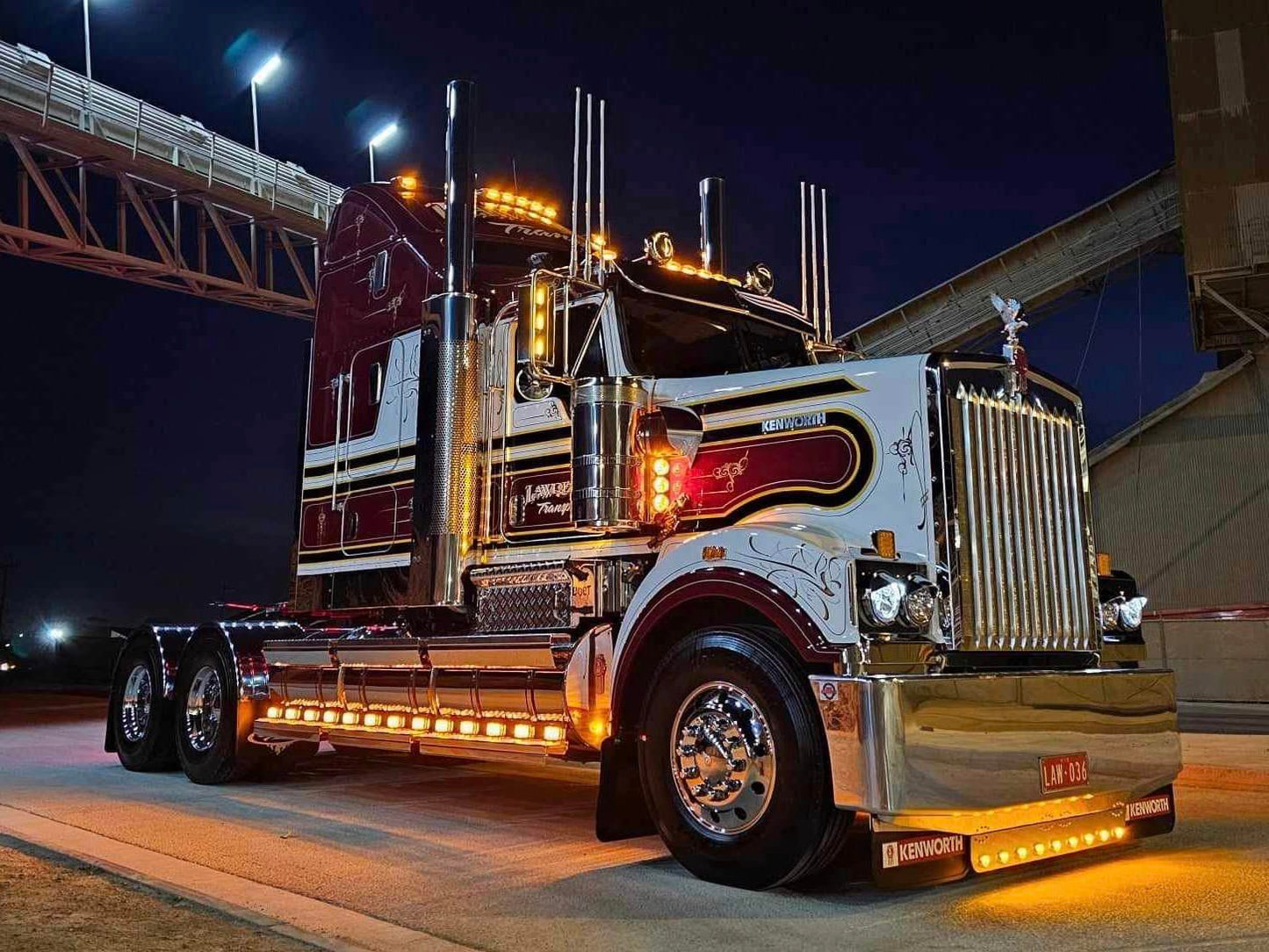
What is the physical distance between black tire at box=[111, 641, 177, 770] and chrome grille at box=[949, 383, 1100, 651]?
7.66 meters

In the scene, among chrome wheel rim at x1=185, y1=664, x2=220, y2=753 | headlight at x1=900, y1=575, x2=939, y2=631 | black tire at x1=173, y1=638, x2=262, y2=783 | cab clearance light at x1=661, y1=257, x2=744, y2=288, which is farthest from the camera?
chrome wheel rim at x1=185, y1=664, x2=220, y2=753

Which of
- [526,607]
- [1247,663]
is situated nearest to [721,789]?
[526,607]

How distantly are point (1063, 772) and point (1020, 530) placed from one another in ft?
4.16

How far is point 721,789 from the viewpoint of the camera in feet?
18.2

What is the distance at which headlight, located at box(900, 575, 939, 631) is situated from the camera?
5.32 metres

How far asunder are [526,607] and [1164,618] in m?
15.6

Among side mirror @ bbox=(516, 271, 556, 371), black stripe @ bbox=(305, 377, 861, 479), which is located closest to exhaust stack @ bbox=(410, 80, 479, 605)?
black stripe @ bbox=(305, 377, 861, 479)

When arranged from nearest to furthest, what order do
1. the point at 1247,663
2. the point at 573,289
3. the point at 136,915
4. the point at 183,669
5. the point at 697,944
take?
the point at 697,944, the point at 136,915, the point at 573,289, the point at 183,669, the point at 1247,663

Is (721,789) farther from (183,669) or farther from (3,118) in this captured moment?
(3,118)

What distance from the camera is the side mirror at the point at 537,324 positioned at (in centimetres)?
709

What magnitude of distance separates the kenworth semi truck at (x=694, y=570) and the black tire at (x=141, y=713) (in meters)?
0.96

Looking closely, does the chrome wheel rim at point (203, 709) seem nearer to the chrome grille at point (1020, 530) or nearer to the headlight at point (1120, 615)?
the chrome grille at point (1020, 530)

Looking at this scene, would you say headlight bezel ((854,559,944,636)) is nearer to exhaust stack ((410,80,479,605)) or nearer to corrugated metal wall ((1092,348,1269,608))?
exhaust stack ((410,80,479,605))

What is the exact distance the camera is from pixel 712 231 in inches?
398
